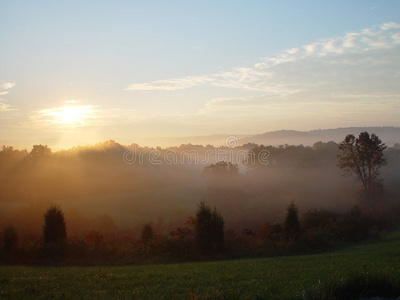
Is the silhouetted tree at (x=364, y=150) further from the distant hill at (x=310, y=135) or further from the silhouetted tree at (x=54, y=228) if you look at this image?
the distant hill at (x=310, y=135)

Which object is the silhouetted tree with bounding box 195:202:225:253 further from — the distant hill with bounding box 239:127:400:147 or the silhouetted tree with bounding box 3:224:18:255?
the distant hill with bounding box 239:127:400:147

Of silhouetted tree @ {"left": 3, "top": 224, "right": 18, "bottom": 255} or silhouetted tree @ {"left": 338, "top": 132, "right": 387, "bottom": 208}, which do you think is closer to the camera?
silhouetted tree @ {"left": 3, "top": 224, "right": 18, "bottom": 255}

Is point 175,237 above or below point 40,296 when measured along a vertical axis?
below

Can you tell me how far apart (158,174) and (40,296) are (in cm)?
5934

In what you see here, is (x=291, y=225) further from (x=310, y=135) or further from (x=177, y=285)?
(x=310, y=135)

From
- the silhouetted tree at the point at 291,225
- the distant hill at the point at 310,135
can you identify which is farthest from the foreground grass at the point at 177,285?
the distant hill at the point at 310,135

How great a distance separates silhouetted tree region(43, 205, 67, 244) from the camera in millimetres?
21188

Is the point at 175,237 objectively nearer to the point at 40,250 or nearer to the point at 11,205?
the point at 40,250

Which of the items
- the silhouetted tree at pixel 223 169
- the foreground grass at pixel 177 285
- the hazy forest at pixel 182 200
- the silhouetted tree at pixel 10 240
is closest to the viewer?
the foreground grass at pixel 177 285

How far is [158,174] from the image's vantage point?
2657 inches

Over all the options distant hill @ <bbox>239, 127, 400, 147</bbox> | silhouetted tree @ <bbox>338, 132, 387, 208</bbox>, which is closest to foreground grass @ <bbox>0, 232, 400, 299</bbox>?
silhouetted tree @ <bbox>338, 132, 387, 208</bbox>

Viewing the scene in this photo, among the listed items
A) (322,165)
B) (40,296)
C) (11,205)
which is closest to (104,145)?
(11,205)

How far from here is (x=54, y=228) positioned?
2164 cm

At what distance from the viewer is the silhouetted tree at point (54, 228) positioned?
21188 millimetres
